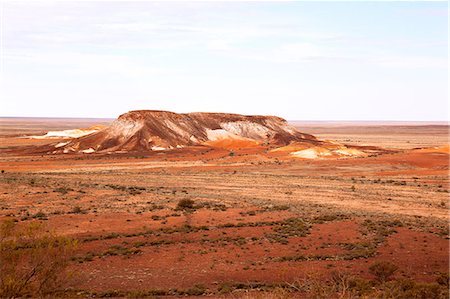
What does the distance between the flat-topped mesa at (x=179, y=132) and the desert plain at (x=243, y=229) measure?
26761 mm

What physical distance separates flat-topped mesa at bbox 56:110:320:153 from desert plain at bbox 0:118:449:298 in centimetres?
2676

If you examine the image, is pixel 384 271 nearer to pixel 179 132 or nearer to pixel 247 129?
pixel 179 132

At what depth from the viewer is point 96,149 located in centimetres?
8419

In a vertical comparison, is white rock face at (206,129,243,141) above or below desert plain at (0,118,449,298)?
above

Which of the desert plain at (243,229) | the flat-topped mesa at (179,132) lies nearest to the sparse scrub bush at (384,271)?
the desert plain at (243,229)

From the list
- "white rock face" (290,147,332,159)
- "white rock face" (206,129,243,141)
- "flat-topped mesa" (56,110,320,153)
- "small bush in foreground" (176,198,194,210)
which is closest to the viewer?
"small bush in foreground" (176,198,194,210)

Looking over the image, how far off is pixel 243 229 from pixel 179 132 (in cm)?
7079

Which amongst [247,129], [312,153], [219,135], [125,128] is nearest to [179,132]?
[219,135]

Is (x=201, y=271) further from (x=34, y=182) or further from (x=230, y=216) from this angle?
(x=34, y=182)

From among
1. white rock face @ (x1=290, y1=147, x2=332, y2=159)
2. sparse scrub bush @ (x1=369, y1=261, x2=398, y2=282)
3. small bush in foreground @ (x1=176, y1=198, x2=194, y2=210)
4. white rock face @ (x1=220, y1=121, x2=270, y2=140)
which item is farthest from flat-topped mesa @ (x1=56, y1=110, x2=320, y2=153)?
sparse scrub bush @ (x1=369, y1=261, x2=398, y2=282)

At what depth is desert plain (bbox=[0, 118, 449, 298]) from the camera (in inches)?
704

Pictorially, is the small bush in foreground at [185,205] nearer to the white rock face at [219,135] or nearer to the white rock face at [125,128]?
the white rock face at [125,128]

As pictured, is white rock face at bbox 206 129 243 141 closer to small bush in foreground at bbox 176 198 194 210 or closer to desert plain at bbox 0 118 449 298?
desert plain at bbox 0 118 449 298

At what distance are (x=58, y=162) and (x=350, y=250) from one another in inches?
2173
